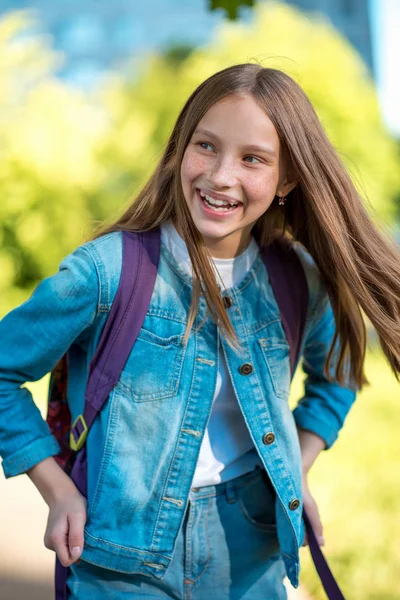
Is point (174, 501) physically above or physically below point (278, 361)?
below

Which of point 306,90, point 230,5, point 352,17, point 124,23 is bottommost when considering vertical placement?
point 230,5

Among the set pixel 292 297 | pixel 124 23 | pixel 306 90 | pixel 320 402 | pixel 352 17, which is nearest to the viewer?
pixel 292 297

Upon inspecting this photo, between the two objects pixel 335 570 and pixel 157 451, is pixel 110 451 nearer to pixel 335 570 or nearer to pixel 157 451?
pixel 157 451

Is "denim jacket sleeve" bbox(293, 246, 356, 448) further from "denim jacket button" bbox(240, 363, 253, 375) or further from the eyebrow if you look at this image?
the eyebrow

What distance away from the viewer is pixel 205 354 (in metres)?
1.87

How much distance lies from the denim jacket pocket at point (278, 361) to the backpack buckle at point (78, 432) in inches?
18.0

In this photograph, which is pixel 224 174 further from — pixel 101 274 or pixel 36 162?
pixel 36 162

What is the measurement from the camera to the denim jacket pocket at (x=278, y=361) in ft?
6.39

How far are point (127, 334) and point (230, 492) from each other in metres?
0.48

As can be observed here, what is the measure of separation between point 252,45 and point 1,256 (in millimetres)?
6377

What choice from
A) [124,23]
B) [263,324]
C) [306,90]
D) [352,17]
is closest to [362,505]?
[263,324]

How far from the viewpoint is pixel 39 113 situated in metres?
10.5

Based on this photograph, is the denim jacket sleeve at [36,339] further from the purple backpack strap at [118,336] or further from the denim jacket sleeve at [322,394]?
the denim jacket sleeve at [322,394]

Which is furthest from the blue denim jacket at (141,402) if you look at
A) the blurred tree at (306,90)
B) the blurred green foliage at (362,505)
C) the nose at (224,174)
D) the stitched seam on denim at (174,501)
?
the blurred tree at (306,90)
